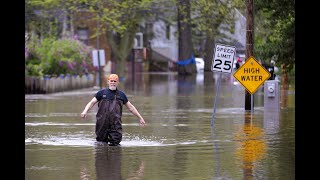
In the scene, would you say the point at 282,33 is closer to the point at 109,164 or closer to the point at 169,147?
Result: the point at 169,147

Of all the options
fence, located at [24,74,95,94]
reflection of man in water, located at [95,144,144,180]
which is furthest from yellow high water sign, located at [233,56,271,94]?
fence, located at [24,74,95,94]

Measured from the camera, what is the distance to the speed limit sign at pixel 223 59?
2155cm

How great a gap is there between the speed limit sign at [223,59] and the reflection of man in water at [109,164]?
6311 millimetres

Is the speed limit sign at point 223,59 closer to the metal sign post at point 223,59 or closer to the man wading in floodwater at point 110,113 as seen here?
the metal sign post at point 223,59

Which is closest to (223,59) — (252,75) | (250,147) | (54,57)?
(252,75)

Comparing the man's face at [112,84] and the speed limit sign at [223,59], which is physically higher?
the speed limit sign at [223,59]

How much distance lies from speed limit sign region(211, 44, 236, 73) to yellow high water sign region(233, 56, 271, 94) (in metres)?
1.83

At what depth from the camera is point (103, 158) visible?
14.2 metres

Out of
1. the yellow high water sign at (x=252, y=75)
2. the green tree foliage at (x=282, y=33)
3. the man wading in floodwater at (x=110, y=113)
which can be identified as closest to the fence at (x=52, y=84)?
the green tree foliage at (x=282, y=33)

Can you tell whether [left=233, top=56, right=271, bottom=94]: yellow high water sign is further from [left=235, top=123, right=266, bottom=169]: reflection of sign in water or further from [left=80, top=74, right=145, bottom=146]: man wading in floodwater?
[left=80, top=74, right=145, bottom=146]: man wading in floodwater

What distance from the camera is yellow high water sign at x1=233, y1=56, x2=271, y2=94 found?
23406mm
